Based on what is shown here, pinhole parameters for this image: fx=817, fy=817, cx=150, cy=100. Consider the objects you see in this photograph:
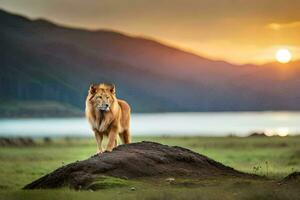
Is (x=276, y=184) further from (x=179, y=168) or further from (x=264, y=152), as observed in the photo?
(x=264, y=152)

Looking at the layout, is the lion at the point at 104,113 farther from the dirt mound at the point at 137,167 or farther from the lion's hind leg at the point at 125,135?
the dirt mound at the point at 137,167

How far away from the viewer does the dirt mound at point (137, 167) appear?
2030cm

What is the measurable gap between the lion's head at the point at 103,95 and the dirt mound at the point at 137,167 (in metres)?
1.95

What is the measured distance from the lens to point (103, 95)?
2544 centimetres

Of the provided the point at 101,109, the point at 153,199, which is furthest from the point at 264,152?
the point at 153,199

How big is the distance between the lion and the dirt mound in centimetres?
197

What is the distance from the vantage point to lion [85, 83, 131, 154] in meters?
25.5

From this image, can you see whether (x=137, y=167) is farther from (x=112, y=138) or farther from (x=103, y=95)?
(x=112, y=138)

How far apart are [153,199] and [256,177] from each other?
755 cm

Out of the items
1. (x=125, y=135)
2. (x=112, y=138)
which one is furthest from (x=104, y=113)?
(x=125, y=135)

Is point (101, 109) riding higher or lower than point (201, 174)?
higher

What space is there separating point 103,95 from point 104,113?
86 centimetres

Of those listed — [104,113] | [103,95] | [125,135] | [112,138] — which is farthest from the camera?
[125,135]

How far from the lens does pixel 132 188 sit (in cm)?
1808
